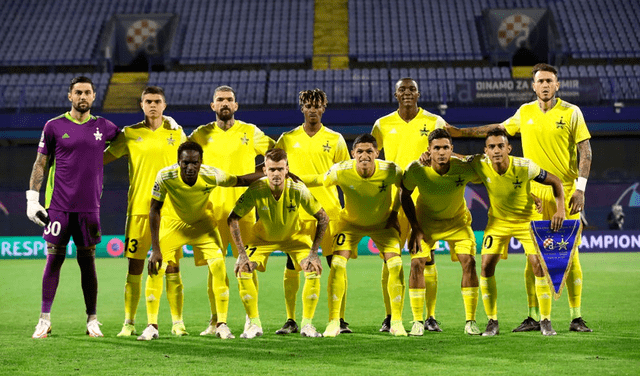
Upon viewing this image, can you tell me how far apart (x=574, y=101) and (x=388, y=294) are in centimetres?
1477

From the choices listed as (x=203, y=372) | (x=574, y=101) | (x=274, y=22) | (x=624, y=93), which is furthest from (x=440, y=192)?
(x=274, y=22)

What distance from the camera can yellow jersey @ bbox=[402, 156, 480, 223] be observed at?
22.0 ft

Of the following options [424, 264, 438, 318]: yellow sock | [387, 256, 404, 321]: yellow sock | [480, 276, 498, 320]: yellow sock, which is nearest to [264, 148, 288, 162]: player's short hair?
[387, 256, 404, 321]: yellow sock

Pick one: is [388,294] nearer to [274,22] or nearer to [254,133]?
[254,133]

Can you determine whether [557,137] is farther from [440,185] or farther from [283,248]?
[283,248]

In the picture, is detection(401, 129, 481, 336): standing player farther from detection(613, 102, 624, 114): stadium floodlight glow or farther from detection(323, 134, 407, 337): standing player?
detection(613, 102, 624, 114): stadium floodlight glow

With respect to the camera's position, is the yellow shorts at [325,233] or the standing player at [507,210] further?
the yellow shorts at [325,233]

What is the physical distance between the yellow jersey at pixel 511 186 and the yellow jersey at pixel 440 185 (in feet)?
0.43

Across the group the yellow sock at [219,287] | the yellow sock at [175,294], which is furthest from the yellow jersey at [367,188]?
the yellow sock at [175,294]

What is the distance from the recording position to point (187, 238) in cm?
668

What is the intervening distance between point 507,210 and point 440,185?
61 cm

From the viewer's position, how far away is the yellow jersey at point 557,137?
6.82 metres

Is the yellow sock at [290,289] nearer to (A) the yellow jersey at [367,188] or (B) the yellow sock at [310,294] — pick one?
(B) the yellow sock at [310,294]

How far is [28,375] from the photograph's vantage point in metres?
4.88
